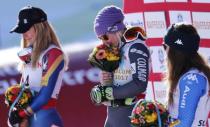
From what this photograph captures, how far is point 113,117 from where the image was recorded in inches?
196

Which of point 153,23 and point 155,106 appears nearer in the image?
point 155,106

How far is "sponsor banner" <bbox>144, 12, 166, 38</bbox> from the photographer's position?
6039 millimetres

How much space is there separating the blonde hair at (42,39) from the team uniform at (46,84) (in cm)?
3

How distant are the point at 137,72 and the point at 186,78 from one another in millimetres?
672

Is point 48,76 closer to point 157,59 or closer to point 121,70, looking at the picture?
point 121,70

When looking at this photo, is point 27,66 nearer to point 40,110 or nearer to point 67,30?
point 40,110

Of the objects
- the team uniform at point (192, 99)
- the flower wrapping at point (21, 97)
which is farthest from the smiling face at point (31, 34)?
the team uniform at point (192, 99)

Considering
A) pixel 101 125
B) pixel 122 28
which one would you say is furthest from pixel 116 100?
pixel 101 125

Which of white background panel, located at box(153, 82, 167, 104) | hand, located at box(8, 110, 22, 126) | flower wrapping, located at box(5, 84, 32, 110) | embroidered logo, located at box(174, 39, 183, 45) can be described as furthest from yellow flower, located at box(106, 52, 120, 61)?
white background panel, located at box(153, 82, 167, 104)

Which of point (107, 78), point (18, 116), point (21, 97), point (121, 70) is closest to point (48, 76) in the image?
point (21, 97)

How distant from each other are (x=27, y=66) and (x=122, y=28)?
864 mm

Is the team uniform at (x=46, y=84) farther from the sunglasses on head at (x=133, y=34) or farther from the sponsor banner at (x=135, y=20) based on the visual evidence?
the sponsor banner at (x=135, y=20)

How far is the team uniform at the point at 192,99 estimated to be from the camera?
4047 millimetres

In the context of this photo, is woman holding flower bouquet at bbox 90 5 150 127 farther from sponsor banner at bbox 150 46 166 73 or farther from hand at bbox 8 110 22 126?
sponsor banner at bbox 150 46 166 73
